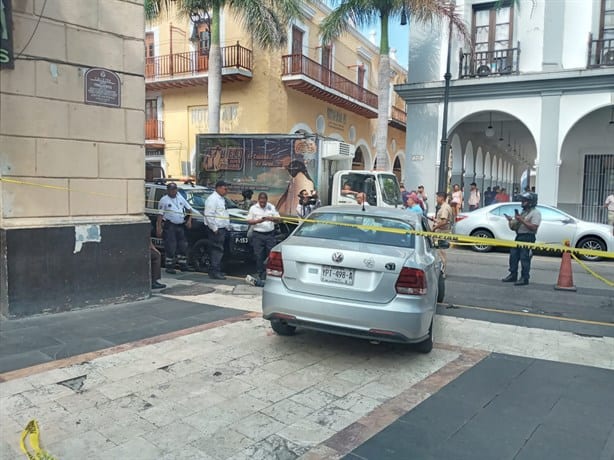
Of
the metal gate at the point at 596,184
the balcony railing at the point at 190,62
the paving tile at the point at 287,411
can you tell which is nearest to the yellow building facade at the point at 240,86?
the balcony railing at the point at 190,62

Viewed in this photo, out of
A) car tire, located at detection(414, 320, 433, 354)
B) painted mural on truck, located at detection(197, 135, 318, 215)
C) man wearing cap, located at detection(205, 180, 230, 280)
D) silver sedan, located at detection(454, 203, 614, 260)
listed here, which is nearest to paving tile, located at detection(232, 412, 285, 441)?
car tire, located at detection(414, 320, 433, 354)

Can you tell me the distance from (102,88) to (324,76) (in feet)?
59.9

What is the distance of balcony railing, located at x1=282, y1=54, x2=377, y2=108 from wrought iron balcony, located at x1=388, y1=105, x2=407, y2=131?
3029 millimetres

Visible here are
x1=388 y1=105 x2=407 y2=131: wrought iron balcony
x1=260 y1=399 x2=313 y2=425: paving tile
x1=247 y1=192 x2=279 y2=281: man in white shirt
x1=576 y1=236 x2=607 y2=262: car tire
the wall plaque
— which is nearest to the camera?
x1=260 y1=399 x2=313 y2=425: paving tile

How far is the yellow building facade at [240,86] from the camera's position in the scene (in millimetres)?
21531

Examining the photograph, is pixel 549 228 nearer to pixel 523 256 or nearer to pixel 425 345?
pixel 523 256

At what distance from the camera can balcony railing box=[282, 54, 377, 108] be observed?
21797 millimetres

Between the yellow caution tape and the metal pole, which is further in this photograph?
the metal pole

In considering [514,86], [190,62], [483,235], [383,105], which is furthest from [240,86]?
[483,235]

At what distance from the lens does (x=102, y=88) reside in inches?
268

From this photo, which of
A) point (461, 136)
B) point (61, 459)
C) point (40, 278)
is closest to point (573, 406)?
point (61, 459)

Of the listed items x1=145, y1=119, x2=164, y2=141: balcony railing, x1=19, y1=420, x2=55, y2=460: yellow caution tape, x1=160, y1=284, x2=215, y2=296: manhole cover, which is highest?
x1=145, y1=119, x2=164, y2=141: balcony railing

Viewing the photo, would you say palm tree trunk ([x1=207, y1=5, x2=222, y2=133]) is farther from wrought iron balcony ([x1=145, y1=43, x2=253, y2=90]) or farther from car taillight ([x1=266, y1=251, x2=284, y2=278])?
car taillight ([x1=266, y1=251, x2=284, y2=278])

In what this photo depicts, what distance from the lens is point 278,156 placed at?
530 inches
